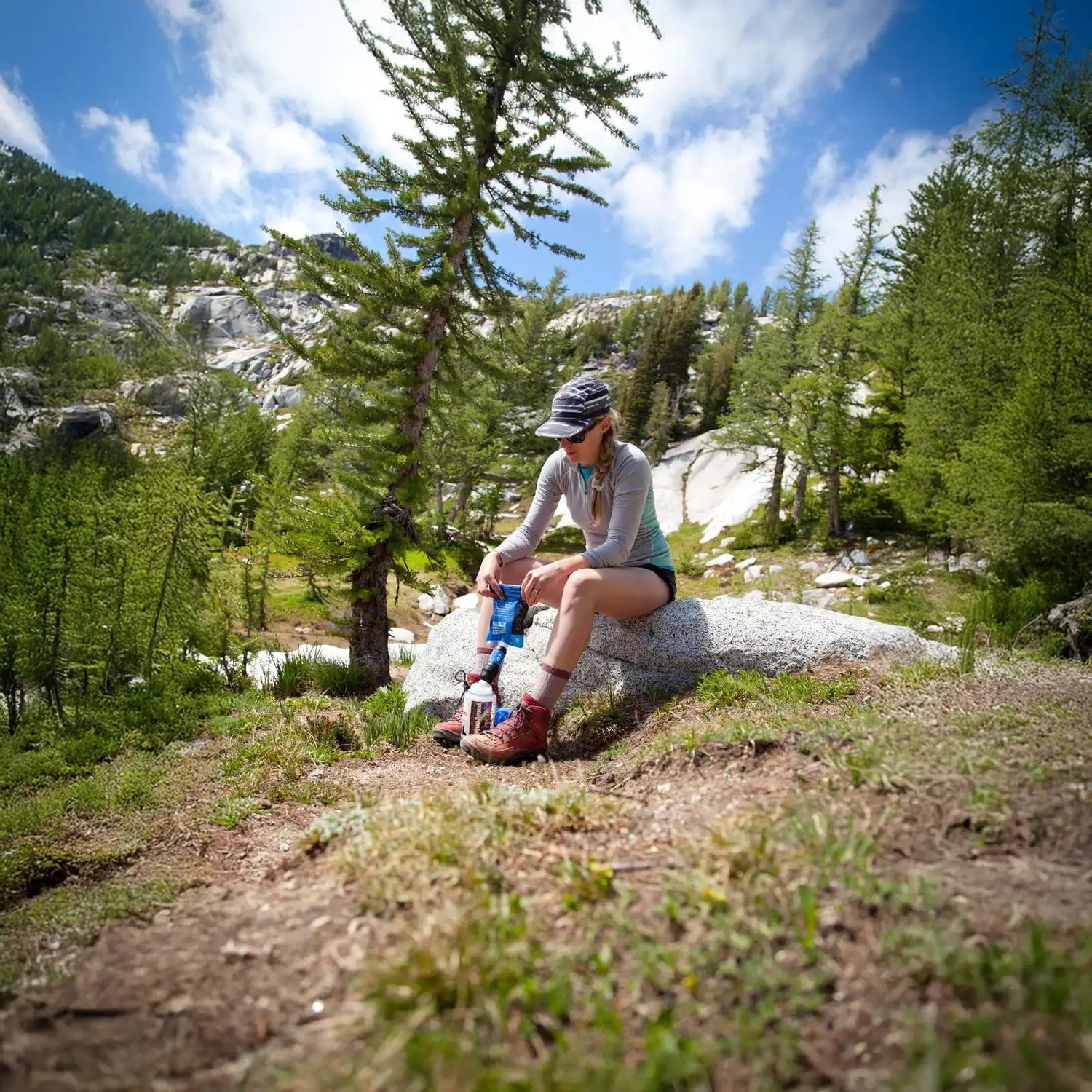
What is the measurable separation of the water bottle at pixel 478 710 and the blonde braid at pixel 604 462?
1600 mm

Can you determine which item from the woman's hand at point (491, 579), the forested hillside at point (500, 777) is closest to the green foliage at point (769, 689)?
the forested hillside at point (500, 777)

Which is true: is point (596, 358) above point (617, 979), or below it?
above

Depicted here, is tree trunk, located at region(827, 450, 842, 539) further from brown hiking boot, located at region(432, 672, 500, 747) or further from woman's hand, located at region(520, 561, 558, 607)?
brown hiking boot, located at region(432, 672, 500, 747)

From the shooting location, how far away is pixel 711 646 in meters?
4.91

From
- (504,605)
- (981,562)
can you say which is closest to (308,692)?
(504,605)

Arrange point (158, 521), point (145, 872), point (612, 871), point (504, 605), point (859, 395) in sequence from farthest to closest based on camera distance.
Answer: point (859, 395) → point (158, 521) → point (504, 605) → point (145, 872) → point (612, 871)

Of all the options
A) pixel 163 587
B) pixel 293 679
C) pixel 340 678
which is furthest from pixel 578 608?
pixel 163 587

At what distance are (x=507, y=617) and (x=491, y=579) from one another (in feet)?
1.11

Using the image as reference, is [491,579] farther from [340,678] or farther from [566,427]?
[340,678]

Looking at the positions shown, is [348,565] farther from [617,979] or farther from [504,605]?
[617,979]

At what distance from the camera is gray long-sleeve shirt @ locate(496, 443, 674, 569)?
173 inches

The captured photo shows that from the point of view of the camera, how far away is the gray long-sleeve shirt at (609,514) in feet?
14.4

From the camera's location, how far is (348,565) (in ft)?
22.4

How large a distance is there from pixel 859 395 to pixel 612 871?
4159 centimetres
